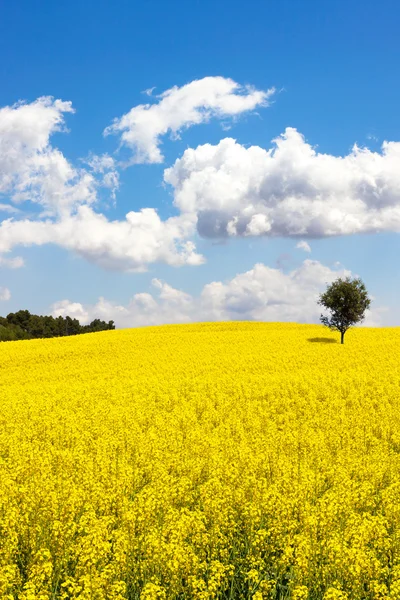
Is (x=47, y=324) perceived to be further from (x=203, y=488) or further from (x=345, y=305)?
(x=203, y=488)

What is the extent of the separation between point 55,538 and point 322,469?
7.08 m

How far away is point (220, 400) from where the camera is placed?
20.6 meters

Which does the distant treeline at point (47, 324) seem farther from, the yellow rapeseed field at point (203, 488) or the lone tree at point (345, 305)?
the yellow rapeseed field at point (203, 488)

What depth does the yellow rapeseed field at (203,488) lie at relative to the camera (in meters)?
7.03

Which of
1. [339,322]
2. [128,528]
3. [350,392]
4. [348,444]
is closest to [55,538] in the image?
[128,528]

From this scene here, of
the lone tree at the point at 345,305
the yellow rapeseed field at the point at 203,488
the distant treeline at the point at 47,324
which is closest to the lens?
the yellow rapeseed field at the point at 203,488

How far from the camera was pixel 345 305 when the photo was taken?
52719 millimetres

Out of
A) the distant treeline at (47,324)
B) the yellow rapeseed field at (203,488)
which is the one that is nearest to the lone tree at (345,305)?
the yellow rapeseed field at (203,488)

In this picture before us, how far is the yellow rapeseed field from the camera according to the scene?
7031 millimetres

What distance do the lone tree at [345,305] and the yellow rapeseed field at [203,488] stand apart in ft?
82.3

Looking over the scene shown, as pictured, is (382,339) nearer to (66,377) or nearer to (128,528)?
(66,377)

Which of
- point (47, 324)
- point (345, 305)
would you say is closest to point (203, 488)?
point (345, 305)

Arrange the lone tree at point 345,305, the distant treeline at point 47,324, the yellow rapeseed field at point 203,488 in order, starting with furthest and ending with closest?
the distant treeline at point 47,324
the lone tree at point 345,305
the yellow rapeseed field at point 203,488

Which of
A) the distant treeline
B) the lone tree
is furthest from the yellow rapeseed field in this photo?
the distant treeline
